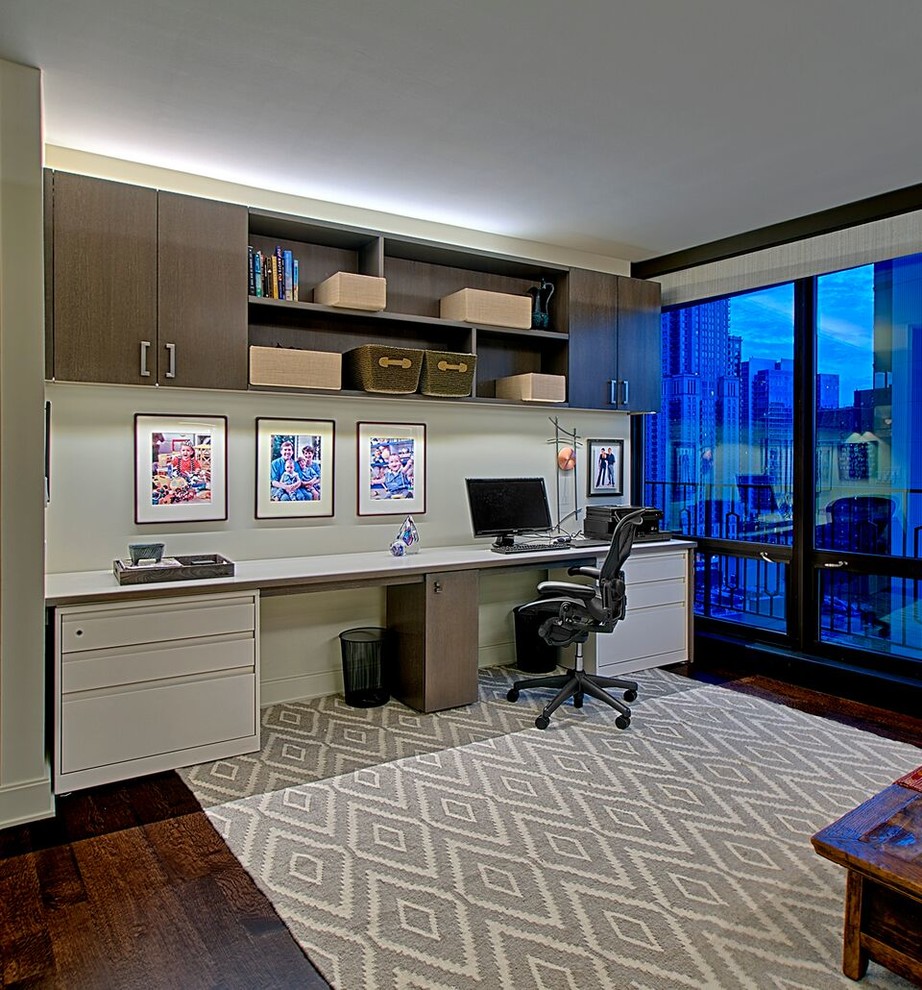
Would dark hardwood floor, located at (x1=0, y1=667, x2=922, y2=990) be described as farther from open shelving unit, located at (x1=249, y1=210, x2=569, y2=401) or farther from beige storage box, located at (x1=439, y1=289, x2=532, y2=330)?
beige storage box, located at (x1=439, y1=289, x2=532, y2=330)

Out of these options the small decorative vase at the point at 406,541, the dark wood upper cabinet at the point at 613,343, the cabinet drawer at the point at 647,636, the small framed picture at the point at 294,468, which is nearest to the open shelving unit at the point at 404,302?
the dark wood upper cabinet at the point at 613,343

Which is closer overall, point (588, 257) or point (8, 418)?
point (8, 418)

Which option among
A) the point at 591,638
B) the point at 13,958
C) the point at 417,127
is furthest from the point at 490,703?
the point at 417,127

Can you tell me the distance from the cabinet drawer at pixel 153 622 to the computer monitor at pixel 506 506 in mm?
1577

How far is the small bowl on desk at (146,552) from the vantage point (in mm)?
3447

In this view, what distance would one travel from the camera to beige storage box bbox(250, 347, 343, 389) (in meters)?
3.62

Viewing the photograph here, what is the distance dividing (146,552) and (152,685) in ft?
2.14

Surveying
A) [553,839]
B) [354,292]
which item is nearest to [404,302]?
[354,292]

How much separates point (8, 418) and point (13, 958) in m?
1.71

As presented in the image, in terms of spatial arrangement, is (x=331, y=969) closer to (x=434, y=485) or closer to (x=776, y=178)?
(x=434, y=485)

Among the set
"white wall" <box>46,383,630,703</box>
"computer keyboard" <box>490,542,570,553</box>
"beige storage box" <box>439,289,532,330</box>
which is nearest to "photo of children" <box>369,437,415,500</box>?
"white wall" <box>46,383,630,703</box>

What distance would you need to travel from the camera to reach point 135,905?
2271mm

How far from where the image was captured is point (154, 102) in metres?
2.96

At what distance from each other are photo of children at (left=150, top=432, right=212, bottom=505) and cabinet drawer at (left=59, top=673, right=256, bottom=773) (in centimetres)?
99
